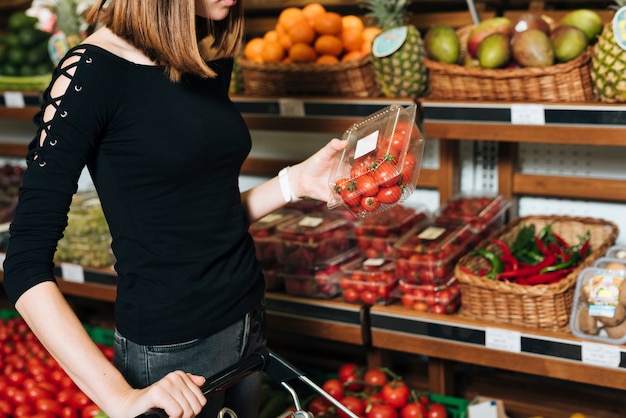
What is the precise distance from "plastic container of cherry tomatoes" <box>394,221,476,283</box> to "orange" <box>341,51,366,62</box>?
65cm

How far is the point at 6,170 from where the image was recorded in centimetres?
404

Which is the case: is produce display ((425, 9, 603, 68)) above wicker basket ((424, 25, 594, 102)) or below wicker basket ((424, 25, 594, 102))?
above

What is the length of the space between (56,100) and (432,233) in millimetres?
1558

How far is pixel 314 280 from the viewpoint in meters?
2.65

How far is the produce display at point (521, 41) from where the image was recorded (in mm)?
2229

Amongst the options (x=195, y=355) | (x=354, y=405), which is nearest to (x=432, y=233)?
(x=354, y=405)

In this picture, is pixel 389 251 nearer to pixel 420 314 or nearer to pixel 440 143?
pixel 420 314

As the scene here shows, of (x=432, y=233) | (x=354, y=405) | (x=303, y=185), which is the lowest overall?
(x=354, y=405)

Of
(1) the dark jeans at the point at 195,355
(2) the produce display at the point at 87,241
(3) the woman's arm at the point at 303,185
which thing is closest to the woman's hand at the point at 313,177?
(3) the woman's arm at the point at 303,185

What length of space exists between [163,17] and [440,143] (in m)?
1.70

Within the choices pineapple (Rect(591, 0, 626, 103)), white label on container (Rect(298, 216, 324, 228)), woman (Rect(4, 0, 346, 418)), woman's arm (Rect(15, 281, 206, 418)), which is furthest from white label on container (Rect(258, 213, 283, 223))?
woman's arm (Rect(15, 281, 206, 418))

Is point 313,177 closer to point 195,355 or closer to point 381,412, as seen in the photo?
point 195,355

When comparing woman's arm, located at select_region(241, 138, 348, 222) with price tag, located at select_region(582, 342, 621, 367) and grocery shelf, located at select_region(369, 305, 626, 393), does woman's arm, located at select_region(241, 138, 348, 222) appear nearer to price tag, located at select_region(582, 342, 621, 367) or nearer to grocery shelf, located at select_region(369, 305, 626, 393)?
grocery shelf, located at select_region(369, 305, 626, 393)

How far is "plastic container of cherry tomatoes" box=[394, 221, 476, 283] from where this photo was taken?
247cm
